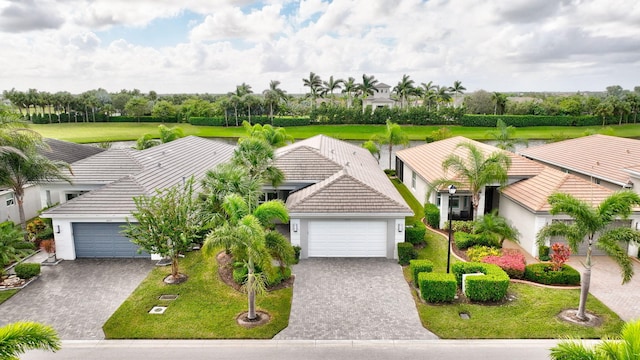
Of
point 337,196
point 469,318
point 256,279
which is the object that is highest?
→ point 337,196

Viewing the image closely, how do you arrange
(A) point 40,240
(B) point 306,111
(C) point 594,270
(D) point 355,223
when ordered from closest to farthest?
(C) point 594,270
(D) point 355,223
(A) point 40,240
(B) point 306,111

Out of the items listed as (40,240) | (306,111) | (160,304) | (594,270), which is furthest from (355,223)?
(306,111)

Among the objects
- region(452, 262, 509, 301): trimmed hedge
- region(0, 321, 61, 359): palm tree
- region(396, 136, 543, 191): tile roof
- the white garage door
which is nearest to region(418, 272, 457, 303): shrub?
region(452, 262, 509, 301): trimmed hedge

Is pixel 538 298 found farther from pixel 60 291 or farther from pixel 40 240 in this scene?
pixel 40 240

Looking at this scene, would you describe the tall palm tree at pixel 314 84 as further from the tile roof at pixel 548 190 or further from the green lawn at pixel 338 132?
the tile roof at pixel 548 190

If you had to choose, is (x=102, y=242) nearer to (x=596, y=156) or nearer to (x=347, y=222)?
(x=347, y=222)
